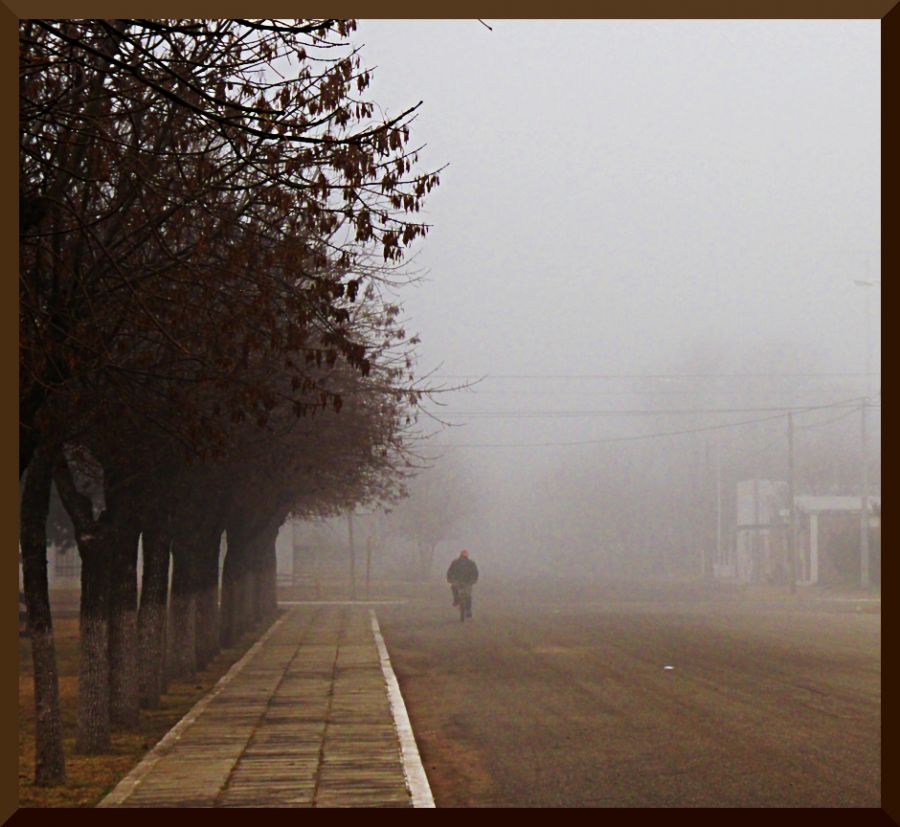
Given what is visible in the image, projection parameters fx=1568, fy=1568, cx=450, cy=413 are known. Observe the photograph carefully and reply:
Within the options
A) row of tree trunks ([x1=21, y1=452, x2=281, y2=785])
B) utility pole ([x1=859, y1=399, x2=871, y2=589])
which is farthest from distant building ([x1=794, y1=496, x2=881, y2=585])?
row of tree trunks ([x1=21, y1=452, x2=281, y2=785])

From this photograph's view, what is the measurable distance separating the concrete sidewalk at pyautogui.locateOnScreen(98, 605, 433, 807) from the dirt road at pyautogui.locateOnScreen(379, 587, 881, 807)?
1.54 ft

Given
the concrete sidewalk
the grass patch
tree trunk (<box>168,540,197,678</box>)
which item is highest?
tree trunk (<box>168,540,197,678</box>)

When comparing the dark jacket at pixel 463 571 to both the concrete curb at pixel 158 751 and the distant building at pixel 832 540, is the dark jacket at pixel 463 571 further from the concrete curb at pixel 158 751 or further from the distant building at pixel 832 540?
the distant building at pixel 832 540

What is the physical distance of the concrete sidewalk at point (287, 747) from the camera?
37.4ft

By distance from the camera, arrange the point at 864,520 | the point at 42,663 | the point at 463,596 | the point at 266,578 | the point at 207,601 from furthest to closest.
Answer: the point at 864,520 < the point at 266,578 < the point at 463,596 < the point at 207,601 < the point at 42,663

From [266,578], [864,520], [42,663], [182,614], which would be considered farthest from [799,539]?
[42,663]

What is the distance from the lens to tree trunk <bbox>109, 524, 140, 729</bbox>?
57.6ft

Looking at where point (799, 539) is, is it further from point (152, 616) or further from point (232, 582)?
point (152, 616)

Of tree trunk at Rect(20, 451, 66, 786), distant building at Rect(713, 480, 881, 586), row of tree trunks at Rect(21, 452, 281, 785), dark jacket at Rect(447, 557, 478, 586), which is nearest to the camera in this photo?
tree trunk at Rect(20, 451, 66, 786)

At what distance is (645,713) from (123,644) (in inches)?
234

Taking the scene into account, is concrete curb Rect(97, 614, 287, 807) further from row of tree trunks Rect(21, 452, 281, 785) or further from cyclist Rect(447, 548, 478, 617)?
cyclist Rect(447, 548, 478, 617)

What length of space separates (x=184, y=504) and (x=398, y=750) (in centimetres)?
993

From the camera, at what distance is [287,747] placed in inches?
564
